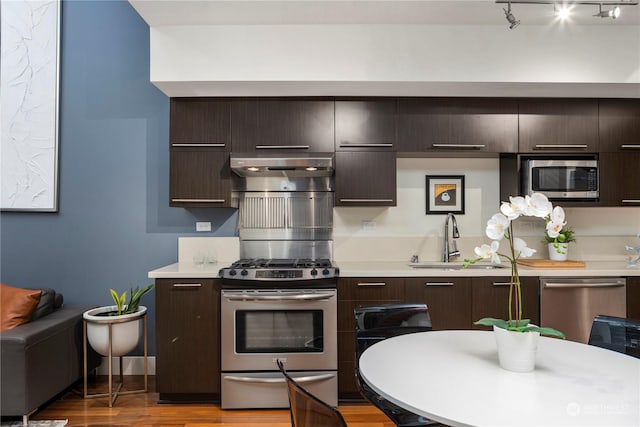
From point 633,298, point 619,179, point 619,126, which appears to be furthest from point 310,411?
point 619,126

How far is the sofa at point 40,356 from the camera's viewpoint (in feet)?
8.26

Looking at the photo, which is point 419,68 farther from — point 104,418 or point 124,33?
point 104,418

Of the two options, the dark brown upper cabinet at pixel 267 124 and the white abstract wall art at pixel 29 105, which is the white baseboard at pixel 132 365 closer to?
the white abstract wall art at pixel 29 105

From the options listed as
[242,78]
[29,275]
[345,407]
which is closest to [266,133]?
[242,78]

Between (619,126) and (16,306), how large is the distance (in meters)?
4.65

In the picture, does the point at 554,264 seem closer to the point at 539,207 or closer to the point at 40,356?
the point at 539,207

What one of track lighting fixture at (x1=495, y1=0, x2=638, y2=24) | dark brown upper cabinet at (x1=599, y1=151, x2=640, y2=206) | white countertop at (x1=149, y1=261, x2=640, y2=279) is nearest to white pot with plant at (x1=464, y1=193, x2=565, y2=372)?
white countertop at (x1=149, y1=261, x2=640, y2=279)

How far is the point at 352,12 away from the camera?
2738 mm

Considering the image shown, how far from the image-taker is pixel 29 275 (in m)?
3.49

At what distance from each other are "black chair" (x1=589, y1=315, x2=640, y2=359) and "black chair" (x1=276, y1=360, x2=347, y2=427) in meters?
1.50

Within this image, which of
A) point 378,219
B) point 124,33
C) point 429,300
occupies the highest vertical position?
point 124,33

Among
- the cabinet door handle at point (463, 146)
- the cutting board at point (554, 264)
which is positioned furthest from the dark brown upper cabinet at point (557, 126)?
the cutting board at point (554, 264)

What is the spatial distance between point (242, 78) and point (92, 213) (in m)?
1.81

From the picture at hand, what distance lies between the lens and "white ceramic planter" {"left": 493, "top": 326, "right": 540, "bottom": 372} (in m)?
1.32
